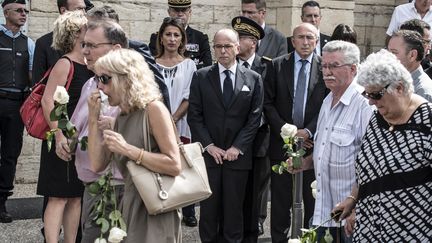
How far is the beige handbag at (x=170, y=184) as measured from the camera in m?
4.54

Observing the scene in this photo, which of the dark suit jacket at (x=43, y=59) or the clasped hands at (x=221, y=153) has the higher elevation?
the dark suit jacket at (x=43, y=59)

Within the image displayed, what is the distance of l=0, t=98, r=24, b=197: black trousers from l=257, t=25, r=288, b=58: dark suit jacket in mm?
2779

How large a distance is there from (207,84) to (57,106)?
250 centimetres

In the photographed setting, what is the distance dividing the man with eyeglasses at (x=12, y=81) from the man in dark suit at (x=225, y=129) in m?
2.30

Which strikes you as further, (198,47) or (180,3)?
(198,47)

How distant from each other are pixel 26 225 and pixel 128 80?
390cm

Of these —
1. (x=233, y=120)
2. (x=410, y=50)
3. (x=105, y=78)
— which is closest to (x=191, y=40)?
(x=233, y=120)

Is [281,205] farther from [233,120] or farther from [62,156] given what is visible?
[62,156]

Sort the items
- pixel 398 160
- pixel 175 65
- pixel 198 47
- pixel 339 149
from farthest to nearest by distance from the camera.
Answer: pixel 198 47 → pixel 175 65 → pixel 339 149 → pixel 398 160

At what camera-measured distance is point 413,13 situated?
34.6 ft

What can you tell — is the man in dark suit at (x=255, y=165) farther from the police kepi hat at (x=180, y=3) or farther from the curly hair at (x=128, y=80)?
the curly hair at (x=128, y=80)

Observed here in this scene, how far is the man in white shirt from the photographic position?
10.4m

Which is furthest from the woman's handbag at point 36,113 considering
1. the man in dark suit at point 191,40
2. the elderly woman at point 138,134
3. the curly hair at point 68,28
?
the man in dark suit at point 191,40

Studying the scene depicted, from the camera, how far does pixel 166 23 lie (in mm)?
8227
